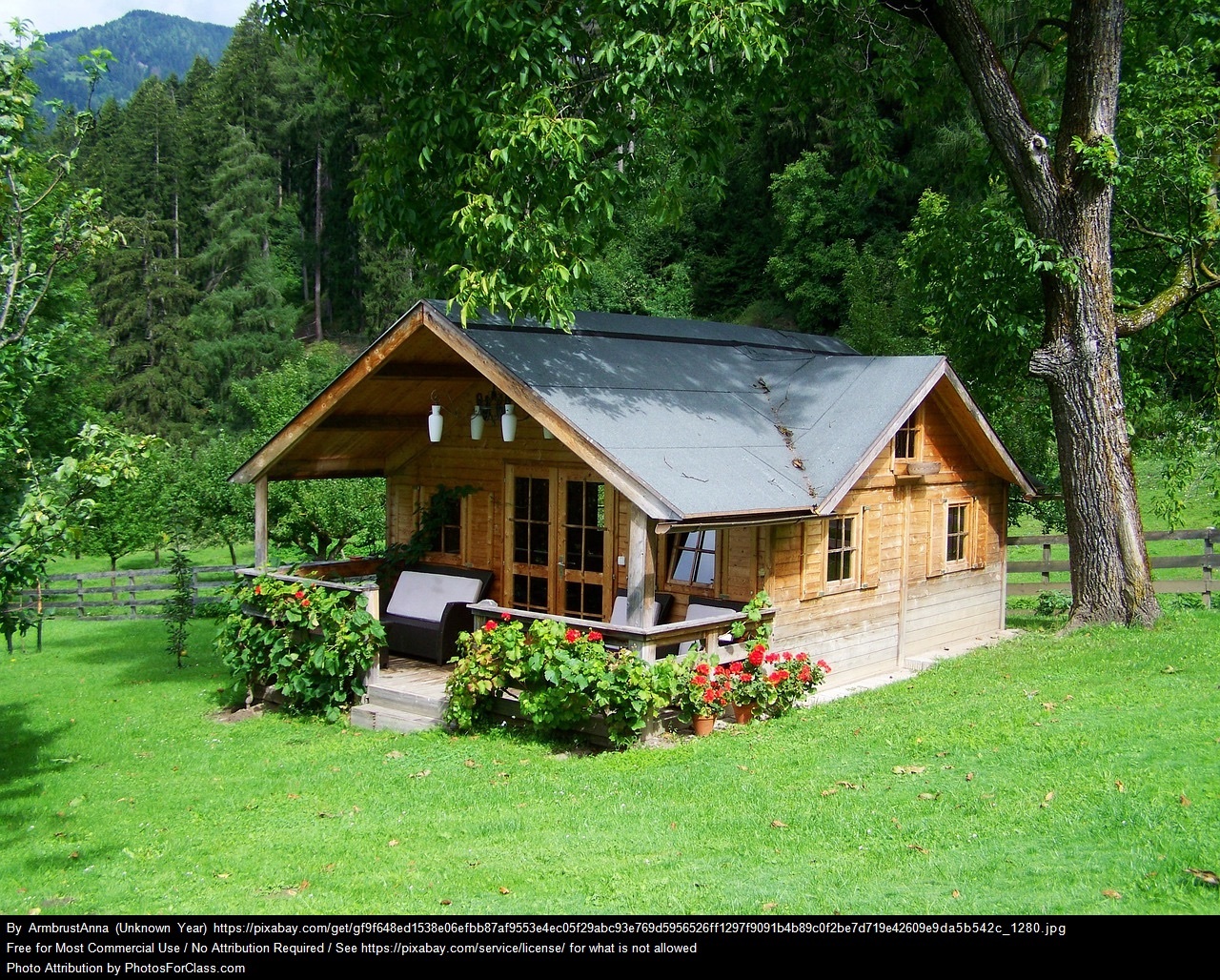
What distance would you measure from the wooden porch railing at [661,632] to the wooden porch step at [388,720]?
1.15 metres

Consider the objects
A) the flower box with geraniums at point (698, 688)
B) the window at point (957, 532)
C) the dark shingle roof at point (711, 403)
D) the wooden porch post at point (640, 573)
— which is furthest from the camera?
the window at point (957, 532)


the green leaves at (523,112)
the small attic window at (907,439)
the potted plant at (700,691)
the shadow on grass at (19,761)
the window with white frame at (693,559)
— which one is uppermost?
the green leaves at (523,112)

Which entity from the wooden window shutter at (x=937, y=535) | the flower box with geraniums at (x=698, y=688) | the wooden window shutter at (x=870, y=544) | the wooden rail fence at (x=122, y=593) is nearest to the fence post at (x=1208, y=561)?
the wooden window shutter at (x=937, y=535)

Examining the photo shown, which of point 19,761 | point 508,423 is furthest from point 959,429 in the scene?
point 19,761

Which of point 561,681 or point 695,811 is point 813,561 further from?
point 695,811

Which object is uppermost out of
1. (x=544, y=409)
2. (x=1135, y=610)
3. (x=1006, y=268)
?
(x=1006, y=268)

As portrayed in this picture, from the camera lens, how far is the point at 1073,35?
1335 centimetres

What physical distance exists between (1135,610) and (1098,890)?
8.74 m

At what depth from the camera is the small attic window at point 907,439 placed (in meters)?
13.8

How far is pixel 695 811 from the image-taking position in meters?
7.91

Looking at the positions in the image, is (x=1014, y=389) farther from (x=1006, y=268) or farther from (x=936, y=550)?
(x=936, y=550)

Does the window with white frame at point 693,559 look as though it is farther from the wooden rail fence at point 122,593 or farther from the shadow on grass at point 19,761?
the wooden rail fence at point 122,593

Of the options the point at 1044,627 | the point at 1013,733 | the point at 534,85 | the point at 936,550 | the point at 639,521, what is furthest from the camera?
the point at 1044,627
